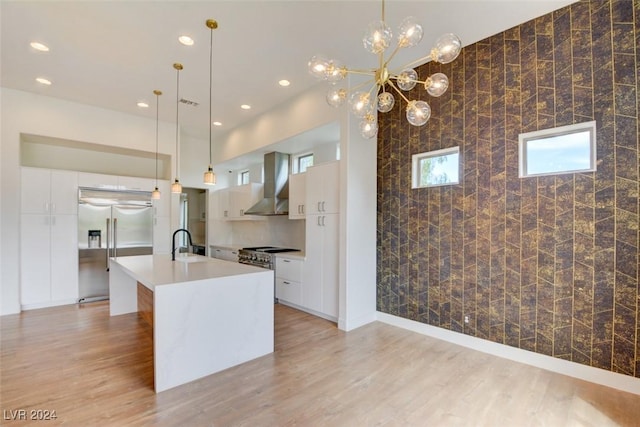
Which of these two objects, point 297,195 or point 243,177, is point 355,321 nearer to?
point 297,195

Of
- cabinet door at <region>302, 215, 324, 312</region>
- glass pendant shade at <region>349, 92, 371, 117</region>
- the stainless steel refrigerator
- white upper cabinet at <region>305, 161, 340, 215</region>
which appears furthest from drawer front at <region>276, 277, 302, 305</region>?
glass pendant shade at <region>349, 92, 371, 117</region>

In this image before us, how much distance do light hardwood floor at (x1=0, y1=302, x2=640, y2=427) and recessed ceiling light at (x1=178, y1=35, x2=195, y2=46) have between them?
11.2 feet

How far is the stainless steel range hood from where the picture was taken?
5523mm

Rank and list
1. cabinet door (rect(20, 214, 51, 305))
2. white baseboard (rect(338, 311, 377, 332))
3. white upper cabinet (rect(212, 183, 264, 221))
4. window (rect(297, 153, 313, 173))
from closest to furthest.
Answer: white baseboard (rect(338, 311, 377, 332)) → cabinet door (rect(20, 214, 51, 305)) → window (rect(297, 153, 313, 173)) → white upper cabinet (rect(212, 183, 264, 221))

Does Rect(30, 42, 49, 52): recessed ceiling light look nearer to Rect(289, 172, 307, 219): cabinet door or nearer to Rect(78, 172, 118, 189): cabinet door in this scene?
Rect(78, 172, 118, 189): cabinet door

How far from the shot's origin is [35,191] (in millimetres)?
4617

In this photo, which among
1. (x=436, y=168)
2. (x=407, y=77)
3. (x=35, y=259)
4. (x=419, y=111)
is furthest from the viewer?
(x=35, y=259)

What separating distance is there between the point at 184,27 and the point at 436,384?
421cm

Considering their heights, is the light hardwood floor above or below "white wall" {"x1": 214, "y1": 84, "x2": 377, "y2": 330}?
below

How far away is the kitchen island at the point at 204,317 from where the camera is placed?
2.43m

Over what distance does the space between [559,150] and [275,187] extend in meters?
4.21

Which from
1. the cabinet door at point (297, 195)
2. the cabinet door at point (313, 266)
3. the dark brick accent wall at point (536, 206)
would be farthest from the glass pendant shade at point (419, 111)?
the cabinet door at point (297, 195)

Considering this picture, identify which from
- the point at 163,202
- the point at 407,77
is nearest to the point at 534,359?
the point at 407,77

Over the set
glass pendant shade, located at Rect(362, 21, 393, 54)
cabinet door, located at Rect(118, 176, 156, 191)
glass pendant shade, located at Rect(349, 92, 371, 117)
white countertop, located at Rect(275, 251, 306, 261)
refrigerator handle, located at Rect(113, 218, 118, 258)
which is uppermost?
glass pendant shade, located at Rect(362, 21, 393, 54)
